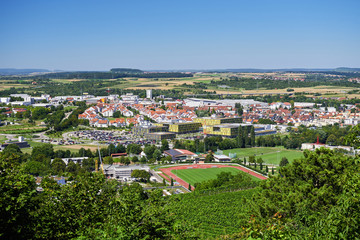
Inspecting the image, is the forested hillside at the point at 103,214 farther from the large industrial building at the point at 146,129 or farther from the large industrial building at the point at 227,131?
the large industrial building at the point at 146,129

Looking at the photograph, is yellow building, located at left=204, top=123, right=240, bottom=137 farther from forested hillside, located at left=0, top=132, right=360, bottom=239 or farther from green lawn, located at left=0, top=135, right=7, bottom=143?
forested hillside, located at left=0, top=132, right=360, bottom=239

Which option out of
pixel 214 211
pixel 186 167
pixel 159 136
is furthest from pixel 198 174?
pixel 159 136

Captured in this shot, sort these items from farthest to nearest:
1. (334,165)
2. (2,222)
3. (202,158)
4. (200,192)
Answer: (202,158)
(200,192)
(334,165)
(2,222)

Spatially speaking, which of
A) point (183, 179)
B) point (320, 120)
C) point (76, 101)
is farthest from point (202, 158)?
point (76, 101)

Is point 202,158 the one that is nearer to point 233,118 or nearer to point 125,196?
point 233,118

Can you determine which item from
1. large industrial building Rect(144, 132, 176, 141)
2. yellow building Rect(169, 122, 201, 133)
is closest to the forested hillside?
large industrial building Rect(144, 132, 176, 141)

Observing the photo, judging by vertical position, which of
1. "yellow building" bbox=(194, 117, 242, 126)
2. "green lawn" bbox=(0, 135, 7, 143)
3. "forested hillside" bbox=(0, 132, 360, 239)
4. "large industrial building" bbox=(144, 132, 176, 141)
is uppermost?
"forested hillside" bbox=(0, 132, 360, 239)
